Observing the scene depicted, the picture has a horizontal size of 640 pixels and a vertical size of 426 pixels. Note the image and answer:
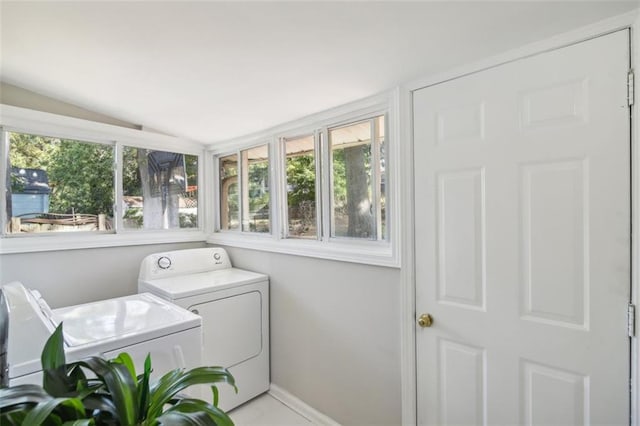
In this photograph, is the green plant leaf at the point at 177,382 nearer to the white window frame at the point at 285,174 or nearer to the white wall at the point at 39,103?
the white window frame at the point at 285,174

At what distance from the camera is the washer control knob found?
239 centimetres

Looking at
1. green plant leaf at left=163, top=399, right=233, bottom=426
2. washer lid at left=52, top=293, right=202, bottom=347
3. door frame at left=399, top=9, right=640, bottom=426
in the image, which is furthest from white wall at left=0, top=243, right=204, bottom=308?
door frame at left=399, top=9, right=640, bottom=426

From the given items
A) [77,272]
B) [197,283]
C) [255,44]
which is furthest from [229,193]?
[255,44]

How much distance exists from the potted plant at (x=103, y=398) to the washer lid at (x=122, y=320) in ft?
1.94

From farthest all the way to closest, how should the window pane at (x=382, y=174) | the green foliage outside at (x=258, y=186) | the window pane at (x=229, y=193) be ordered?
the window pane at (x=229, y=193) → the green foliage outside at (x=258, y=186) → the window pane at (x=382, y=174)

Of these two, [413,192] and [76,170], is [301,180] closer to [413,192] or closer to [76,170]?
[413,192]

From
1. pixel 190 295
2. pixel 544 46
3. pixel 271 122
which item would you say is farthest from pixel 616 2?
pixel 190 295

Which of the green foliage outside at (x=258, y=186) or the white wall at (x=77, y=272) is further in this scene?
the green foliage outside at (x=258, y=186)

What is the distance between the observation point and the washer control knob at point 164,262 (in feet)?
7.84

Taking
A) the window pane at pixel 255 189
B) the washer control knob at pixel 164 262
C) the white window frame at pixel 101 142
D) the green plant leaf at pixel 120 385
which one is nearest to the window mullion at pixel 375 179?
the window pane at pixel 255 189

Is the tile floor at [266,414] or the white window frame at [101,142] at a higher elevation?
the white window frame at [101,142]

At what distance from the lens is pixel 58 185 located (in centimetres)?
220

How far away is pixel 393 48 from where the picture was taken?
1.34 metres

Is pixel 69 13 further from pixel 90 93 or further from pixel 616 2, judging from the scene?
pixel 616 2
